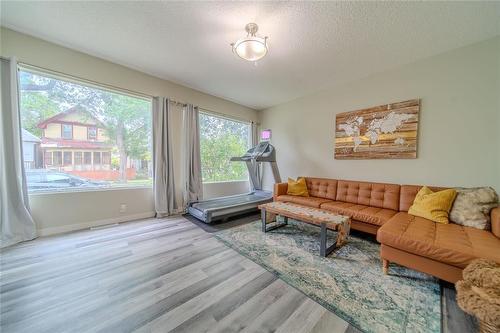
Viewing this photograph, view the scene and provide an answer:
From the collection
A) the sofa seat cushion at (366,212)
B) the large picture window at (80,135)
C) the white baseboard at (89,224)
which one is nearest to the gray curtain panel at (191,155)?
the large picture window at (80,135)

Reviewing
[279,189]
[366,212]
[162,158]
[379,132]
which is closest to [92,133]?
[162,158]

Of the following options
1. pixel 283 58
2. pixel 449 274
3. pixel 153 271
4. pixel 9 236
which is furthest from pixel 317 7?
pixel 9 236

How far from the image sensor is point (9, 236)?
7.63ft

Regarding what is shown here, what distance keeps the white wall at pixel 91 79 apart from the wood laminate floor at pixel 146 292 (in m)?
0.45

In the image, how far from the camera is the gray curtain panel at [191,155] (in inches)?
155

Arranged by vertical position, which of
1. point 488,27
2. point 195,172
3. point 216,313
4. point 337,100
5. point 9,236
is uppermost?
point 488,27

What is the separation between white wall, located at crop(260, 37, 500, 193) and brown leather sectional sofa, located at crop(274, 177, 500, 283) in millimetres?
434

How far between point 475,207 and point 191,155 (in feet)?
14.5

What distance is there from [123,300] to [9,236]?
2.27 meters

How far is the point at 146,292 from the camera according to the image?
157 centimetres

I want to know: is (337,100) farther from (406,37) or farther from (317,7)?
(317,7)

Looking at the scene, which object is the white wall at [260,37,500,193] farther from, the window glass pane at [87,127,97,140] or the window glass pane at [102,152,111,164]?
the window glass pane at [87,127,97,140]

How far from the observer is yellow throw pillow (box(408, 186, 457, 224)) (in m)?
2.17

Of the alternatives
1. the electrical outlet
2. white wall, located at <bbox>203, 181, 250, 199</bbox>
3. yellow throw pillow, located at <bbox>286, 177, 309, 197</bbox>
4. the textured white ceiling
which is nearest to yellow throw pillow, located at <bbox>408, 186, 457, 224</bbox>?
yellow throw pillow, located at <bbox>286, 177, 309, 197</bbox>
